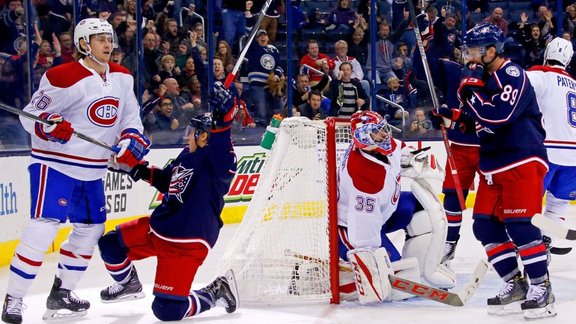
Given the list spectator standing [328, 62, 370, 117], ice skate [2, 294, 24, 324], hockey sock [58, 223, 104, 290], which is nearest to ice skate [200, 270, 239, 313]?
hockey sock [58, 223, 104, 290]

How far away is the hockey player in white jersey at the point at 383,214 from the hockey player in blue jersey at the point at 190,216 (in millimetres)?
542

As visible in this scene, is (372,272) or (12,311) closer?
(12,311)

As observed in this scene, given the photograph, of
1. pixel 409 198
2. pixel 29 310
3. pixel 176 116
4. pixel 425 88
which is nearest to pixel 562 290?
pixel 409 198

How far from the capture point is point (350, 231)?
438cm

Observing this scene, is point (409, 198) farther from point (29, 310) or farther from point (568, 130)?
point (29, 310)

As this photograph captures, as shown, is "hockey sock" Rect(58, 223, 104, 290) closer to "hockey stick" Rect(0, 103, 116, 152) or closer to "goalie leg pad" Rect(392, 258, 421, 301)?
"hockey stick" Rect(0, 103, 116, 152)

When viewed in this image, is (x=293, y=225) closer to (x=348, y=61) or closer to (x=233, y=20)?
(x=233, y=20)

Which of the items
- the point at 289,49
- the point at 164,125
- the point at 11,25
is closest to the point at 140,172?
the point at 11,25

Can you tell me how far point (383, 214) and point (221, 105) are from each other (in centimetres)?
90

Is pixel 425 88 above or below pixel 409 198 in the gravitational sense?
below

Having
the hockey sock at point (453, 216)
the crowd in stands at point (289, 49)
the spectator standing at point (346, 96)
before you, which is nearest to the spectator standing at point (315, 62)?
the crowd in stands at point (289, 49)

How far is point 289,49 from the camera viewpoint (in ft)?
26.9

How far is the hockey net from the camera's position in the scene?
4520 mm

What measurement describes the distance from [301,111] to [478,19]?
7.42 ft
